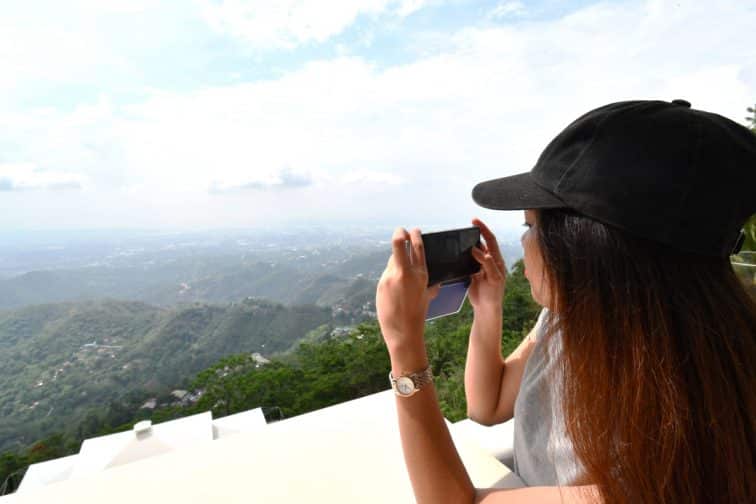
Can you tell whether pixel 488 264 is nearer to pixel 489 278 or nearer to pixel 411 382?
pixel 489 278

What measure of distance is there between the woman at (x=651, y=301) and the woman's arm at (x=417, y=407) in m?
0.06

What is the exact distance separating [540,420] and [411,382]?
445 millimetres

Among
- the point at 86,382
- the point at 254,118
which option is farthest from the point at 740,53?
the point at 254,118

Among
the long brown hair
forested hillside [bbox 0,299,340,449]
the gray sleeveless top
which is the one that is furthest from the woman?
Answer: forested hillside [bbox 0,299,340,449]

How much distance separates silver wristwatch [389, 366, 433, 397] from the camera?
664 millimetres

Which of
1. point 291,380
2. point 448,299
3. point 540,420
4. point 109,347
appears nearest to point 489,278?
point 448,299

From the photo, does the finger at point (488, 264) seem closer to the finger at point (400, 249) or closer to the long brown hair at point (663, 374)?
the finger at point (400, 249)

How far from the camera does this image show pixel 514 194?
25.7 inches

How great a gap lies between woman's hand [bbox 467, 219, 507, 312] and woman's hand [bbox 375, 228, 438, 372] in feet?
1.27

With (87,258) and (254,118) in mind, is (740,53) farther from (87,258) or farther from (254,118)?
(254,118)

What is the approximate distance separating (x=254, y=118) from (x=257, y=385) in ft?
38.9

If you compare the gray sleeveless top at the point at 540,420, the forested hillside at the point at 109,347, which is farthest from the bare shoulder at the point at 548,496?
the forested hillside at the point at 109,347

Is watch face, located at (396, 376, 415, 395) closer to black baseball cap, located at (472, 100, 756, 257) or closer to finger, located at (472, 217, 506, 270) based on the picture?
black baseball cap, located at (472, 100, 756, 257)

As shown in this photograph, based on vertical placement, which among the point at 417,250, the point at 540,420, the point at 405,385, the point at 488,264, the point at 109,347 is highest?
the point at 417,250
